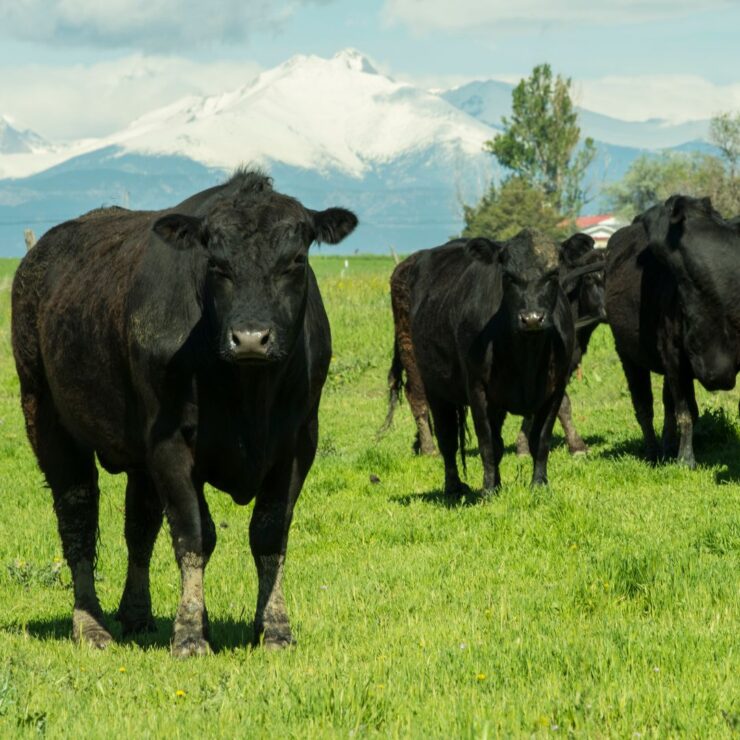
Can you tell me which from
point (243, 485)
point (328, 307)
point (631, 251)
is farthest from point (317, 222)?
point (328, 307)

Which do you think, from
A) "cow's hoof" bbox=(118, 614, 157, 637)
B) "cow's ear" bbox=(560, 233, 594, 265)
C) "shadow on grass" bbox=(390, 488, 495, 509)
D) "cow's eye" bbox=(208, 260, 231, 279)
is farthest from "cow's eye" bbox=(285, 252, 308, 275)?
"cow's ear" bbox=(560, 233, 594, 265)

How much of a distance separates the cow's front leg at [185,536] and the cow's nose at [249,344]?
2.63ft

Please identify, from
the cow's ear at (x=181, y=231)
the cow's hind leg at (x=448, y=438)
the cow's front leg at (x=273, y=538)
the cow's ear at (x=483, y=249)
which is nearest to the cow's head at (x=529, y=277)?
the cow's ear at (x=483, y=249)

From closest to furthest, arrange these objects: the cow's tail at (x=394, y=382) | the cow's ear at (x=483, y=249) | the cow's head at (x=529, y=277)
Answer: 1. the cow's head at (x=529, y=277)
2. the cow's ear at (x=483, y=249)
3. the cow's tail at (x=394, y=382)

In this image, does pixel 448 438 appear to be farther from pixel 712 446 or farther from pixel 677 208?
pixel 677 208

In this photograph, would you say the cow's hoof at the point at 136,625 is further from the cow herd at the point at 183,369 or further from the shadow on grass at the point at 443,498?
the shadow on grass at the point at 443,498

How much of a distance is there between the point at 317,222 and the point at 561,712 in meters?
2.88

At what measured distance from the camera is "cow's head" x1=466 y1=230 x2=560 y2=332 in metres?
11.0

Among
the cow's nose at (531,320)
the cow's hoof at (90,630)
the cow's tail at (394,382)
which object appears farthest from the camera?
the cow's tail at (394,382)

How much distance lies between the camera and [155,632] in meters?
7.59

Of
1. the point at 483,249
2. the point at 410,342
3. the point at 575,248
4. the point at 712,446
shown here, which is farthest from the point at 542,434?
the point at 410,342

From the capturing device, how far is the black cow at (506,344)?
36.3ft

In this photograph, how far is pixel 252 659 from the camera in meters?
6.28

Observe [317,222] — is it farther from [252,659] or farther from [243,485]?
[252,659]
